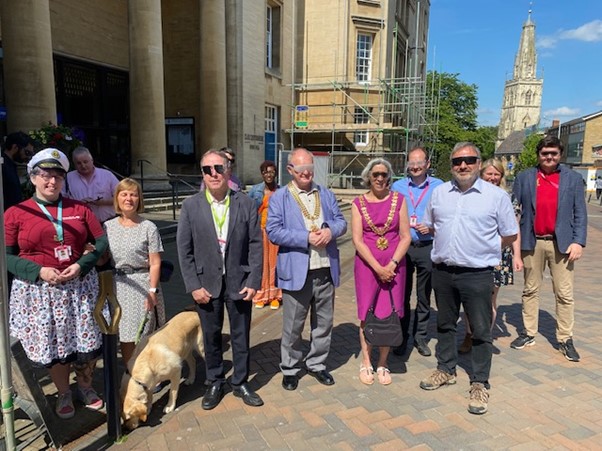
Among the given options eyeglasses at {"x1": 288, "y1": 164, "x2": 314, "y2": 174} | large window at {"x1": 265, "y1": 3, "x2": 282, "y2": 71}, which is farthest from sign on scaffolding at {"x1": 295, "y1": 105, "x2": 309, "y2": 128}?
eyeglasses at {"x1": 288, "y1": 164, "x2": 314, "y2": 174}

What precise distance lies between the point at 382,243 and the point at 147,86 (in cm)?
1189

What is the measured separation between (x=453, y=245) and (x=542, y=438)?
1.47 metres

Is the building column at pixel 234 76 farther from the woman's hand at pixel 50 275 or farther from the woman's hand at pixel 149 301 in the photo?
the woman's hand at pixel 50 275

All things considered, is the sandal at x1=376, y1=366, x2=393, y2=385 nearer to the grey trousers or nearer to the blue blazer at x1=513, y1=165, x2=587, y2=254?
the grey trousers

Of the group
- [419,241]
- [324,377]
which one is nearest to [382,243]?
[419,241]

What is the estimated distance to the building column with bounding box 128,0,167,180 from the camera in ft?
42.7

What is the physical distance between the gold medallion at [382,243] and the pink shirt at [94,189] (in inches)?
105

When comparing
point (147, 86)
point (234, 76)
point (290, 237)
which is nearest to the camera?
point (290, 237)

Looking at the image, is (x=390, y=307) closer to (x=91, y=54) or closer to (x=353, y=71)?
(x=91, y=54)

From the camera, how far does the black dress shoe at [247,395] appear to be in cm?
343

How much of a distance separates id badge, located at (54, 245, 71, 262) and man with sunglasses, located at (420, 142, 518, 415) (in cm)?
277

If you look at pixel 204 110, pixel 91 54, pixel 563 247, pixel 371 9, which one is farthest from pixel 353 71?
pixel 563 247

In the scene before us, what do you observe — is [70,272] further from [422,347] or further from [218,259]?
[422,347]

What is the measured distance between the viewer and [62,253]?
2.88 m
